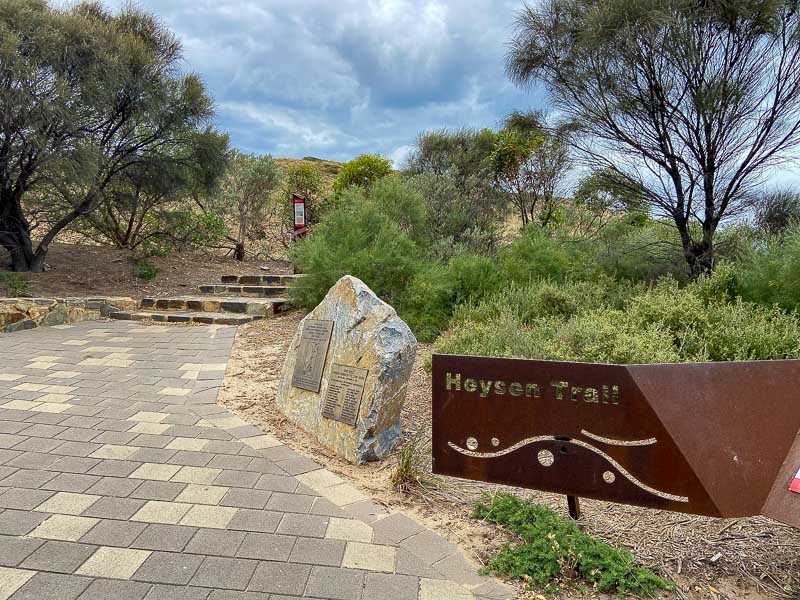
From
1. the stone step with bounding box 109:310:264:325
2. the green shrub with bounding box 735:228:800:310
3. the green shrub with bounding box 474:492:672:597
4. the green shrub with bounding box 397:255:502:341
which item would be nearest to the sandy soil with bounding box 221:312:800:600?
the green shrub with bounding box 474:492:672:597

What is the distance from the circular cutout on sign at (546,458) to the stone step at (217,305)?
664cm

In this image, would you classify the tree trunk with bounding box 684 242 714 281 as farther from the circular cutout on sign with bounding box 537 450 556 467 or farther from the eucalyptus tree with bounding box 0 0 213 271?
the eucalyptus tree with bounding box 0 0 213 271

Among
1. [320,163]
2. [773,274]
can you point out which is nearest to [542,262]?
[773,274]

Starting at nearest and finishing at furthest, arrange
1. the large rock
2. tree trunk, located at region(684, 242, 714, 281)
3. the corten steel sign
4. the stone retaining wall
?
the corten steel sign, the large rock, tree trunk, located at region(684, 242, 714, 281), the stone retaining wall

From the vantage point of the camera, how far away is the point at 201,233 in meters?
13.2

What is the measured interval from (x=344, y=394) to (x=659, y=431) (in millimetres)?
2015

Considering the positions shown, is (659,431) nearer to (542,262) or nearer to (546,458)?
(546,458)

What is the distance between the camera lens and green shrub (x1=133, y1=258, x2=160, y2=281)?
11039mm

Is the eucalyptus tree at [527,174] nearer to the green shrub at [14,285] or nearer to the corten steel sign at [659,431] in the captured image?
the green shrub at [14,285]

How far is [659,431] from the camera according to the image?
2244 millimetres

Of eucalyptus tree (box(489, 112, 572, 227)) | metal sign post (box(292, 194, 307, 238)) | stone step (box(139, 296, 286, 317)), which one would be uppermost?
eucalyptus tree (box(489, 112, 572, 227))

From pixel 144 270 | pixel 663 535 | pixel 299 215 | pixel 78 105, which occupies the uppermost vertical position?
pixel 78 105

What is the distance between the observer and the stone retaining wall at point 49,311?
297 inches

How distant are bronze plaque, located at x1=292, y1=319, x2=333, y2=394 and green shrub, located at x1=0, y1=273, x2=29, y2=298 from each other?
22.3 feet
